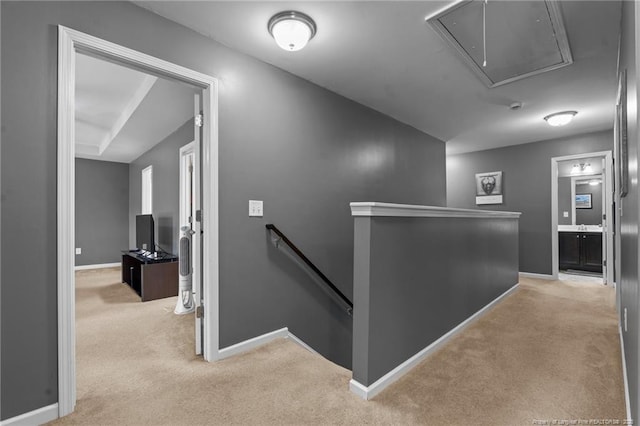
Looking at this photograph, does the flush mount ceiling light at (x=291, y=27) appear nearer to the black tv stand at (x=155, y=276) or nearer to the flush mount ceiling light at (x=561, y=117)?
the black tv stand at (x=155, y=276)

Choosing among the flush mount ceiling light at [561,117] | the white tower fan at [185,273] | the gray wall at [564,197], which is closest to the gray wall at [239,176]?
the white tower fan at [185,273]

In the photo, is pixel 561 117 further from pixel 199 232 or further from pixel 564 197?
pixel 199 232

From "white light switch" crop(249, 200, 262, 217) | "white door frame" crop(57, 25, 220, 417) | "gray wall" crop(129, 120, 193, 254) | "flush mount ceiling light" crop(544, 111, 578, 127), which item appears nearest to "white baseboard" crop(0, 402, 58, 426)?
"white door frame" crop(57, 25, 220, 417)

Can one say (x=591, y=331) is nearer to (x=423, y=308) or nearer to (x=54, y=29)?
(x=423, y=308)

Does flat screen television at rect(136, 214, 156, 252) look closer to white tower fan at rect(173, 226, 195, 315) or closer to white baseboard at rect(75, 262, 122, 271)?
white tower fan at rect(173, 226, 195, 315)

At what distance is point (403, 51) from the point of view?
239 cm

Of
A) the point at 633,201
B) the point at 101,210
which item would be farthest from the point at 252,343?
the point at 101,210

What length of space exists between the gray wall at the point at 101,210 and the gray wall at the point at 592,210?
9.85m

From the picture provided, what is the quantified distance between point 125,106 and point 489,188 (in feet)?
20.4

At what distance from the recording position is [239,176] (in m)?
2.28

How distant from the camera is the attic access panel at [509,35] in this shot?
1.87 meters

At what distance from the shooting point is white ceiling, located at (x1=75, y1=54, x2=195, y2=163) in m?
3.05

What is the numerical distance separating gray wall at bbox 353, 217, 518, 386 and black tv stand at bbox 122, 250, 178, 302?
10.5 ft

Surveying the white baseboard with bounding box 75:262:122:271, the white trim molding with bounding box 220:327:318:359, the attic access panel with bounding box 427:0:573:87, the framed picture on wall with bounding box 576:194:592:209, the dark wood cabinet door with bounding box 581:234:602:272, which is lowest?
the white baseboard with bounding box 75:262:122:271
